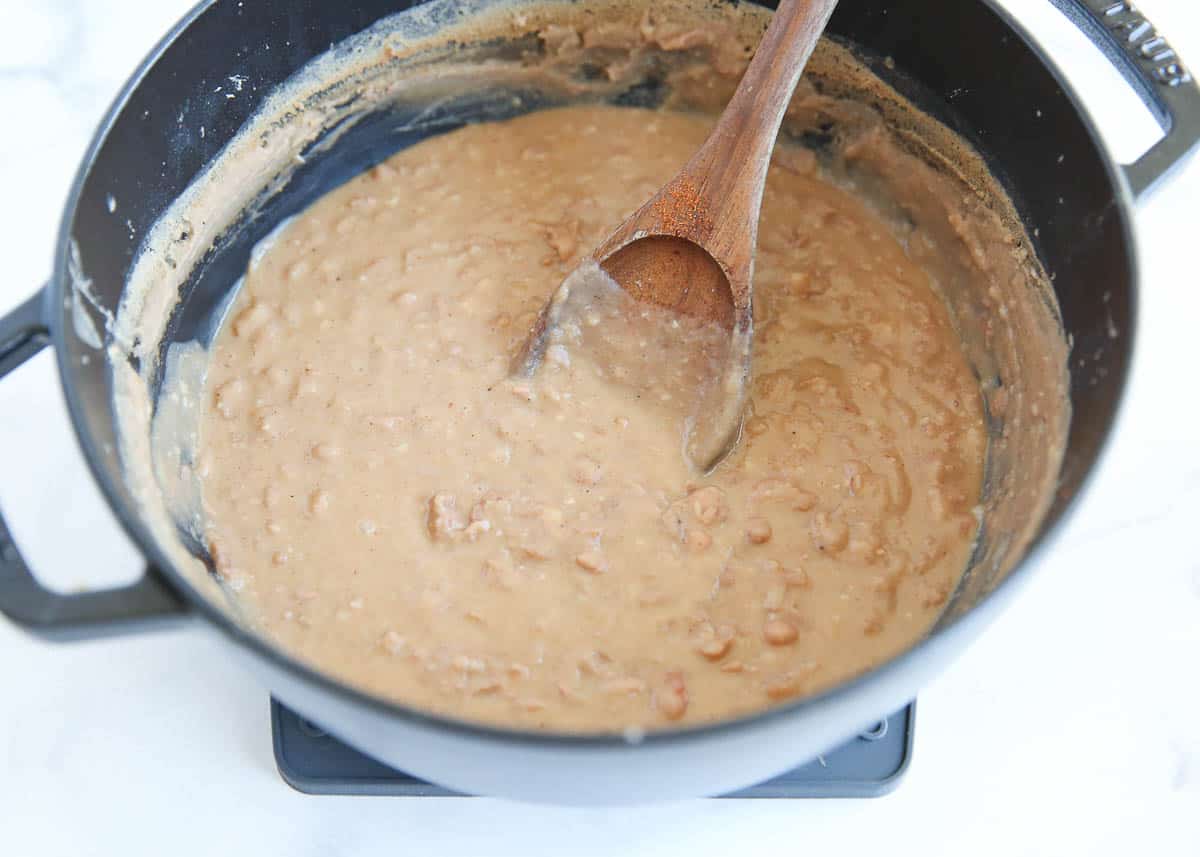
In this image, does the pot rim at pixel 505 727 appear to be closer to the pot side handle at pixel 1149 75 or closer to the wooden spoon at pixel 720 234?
the pot side handle at pixel 1149 75

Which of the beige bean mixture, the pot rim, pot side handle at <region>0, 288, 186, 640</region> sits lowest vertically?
the beige bean mixture

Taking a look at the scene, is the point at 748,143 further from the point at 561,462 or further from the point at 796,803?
the point at 796,803

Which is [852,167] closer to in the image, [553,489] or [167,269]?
[553,489]

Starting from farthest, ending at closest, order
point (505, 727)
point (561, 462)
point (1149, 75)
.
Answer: point (561, 462), point (1149, 75), point (505, 727)

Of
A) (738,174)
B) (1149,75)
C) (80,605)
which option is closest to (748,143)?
(738,174)

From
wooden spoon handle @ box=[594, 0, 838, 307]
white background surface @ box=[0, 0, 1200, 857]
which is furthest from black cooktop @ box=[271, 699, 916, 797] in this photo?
wooden spoon handle @ box=[594, 0, 838, 307]

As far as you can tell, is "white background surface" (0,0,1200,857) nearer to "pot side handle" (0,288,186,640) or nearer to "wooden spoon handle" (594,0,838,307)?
"pot side handle" (0,288,186,640)
